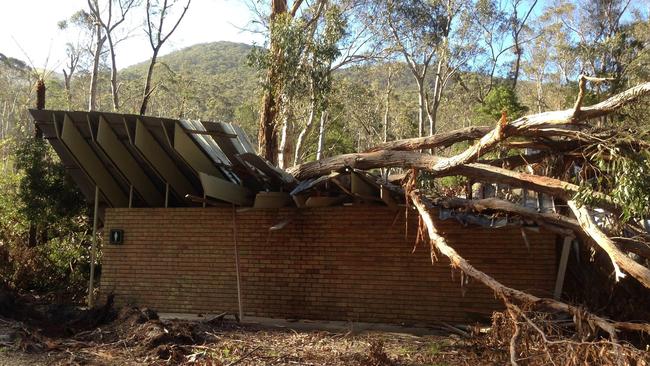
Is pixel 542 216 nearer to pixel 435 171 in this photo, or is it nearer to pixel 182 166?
pixel 435 171

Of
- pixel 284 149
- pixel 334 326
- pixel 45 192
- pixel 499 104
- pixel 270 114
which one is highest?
pixel 499 104

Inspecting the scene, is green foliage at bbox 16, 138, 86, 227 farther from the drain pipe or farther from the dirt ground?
the dirt ground

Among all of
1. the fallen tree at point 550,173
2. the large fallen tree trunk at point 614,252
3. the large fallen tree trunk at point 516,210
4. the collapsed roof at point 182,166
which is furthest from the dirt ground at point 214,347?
the collapsed roof at point 182,166

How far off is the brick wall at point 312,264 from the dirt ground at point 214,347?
126cm

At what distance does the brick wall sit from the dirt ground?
126 cm

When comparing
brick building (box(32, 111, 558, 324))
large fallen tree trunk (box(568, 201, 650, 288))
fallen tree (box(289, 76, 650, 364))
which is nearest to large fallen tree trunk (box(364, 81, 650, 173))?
fallen tree (box(289, 76, 650, 364))

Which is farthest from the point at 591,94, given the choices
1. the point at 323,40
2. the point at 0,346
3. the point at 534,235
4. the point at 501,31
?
the point at 0,346

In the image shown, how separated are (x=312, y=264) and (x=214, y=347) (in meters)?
3.37

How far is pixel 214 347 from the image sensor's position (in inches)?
294

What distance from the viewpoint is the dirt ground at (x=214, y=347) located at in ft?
22.9

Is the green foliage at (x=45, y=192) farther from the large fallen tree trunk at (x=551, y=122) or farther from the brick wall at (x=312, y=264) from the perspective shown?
the large fallen tree trunk at (x=551, y=122)

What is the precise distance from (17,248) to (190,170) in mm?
Answer: 6395

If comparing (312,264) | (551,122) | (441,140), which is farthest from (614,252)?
(312,264)

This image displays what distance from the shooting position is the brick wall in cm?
963
